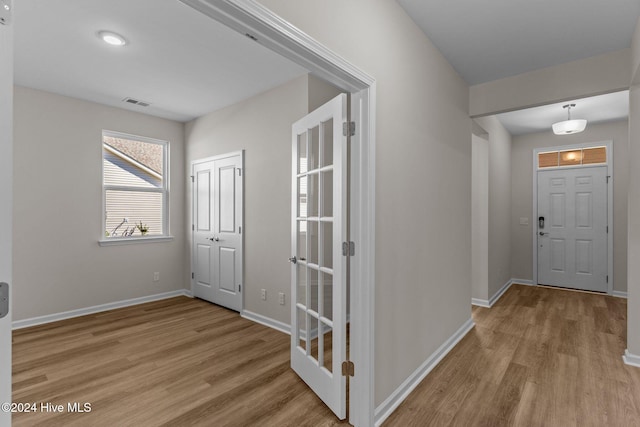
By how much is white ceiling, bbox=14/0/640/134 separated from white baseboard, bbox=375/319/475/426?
2609mm

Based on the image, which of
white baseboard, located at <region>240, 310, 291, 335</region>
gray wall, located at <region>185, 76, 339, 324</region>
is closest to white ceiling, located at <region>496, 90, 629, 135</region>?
gray wall, located at <region>185, 76, 339, 324</region>

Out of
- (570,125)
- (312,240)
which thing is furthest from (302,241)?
(570,125)

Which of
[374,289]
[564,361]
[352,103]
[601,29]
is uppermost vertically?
[601,29]

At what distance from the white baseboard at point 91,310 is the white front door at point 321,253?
2.95m

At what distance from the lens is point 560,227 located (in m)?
5.40

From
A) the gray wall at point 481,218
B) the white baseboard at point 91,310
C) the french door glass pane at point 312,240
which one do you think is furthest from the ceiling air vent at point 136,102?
the gray wall at point 481,218

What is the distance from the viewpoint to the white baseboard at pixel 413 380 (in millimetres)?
1978

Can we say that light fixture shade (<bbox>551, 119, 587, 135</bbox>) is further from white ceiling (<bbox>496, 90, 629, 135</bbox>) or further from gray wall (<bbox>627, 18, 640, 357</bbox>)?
gray wall (<bbox>627, 18, 640, 357</bbox>)

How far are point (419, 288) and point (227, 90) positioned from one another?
2980mm

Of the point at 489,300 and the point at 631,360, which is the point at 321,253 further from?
the point at 489,300

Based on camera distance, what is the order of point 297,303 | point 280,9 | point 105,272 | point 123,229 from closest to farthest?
1. point 280,9
2. point 297,303
3. point 105,272
4. point 123,229

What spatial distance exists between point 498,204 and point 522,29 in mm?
3159

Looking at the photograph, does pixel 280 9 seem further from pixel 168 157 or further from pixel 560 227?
pixel 560 227

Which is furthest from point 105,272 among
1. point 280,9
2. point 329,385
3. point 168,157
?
point 280,9
